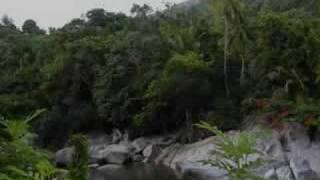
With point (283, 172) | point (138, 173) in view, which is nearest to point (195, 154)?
point (138, 173)

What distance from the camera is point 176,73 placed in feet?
93.5

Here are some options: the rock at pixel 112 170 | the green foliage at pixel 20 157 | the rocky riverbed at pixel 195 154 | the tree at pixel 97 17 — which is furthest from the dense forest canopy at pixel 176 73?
the green foliage at pixel 20 157

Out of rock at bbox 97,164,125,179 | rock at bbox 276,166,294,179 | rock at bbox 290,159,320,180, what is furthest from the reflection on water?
rock at bbox 290,159,320,180

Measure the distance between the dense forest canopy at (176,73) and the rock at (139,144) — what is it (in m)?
0.56

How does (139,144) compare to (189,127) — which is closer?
(189,127)

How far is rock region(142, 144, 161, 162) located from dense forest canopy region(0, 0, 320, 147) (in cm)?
131

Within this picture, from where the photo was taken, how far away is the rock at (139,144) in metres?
30.4

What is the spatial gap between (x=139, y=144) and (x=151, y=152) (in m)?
1.94

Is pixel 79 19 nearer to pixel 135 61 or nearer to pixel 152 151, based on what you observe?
pixel 135 61

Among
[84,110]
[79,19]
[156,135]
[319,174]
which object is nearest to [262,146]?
[319,174]

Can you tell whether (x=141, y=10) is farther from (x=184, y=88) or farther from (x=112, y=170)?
(x=112, y=170)

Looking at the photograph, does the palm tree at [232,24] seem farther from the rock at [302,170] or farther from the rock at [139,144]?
the rock at [302,170]

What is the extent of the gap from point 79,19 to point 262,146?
115ft

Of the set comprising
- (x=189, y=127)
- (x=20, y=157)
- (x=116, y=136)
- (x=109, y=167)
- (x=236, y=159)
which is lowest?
(x=109, y=167)
